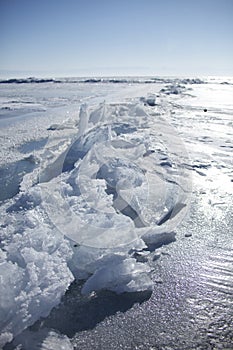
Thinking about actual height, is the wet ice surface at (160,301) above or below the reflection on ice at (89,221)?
below

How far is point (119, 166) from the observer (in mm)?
4570

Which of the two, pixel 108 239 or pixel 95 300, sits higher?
pixel 108 239

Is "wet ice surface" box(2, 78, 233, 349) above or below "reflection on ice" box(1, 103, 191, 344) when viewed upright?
below

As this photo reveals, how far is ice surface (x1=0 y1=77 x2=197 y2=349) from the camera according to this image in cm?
225

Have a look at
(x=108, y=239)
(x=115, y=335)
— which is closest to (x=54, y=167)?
(x=108, y=239)

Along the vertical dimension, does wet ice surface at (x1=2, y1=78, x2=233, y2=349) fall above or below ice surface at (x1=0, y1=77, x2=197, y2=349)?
below

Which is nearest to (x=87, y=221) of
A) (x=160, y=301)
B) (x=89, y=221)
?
(x=89, y=221)

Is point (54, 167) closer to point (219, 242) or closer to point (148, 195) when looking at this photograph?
point (148, 195)

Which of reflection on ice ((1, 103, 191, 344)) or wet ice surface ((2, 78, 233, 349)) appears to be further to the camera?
reflection on ice ((1, 103, 191, 344))

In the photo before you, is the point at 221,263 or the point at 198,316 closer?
the point at 198,316

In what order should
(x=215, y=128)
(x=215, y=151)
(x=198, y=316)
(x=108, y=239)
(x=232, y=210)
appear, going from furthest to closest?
(x=215, y=128)
(x=215, y=151)
(x=232, y=210)
(x=108, y=239)
(x=198, y=316)

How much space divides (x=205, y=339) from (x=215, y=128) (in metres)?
7.92

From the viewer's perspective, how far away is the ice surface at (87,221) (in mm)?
2250

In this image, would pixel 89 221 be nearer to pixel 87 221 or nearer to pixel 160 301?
pixel 87 221
